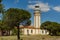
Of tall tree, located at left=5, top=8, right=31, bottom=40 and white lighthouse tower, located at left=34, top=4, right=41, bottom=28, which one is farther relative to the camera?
white lighthouse tower, located at left=34, top=4, right=41, bottom=28

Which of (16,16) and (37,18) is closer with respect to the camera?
(16,16)

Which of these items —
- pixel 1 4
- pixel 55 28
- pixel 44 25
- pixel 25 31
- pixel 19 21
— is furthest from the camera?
pixel 25 31

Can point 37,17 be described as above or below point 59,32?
above

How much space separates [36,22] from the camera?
344 feet

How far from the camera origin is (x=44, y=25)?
250 ft

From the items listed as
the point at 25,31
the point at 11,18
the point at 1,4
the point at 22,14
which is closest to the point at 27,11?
the point at 22,14

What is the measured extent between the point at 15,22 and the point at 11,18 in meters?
1.35

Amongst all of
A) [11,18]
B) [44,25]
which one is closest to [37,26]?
[44,25]

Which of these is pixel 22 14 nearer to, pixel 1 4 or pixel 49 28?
pixel 1 4

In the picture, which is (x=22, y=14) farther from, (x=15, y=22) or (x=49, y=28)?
(x=49, y=28)

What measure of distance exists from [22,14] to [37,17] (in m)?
62.6

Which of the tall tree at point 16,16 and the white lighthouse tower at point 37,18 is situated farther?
the white lighthouse tower at point 37,18

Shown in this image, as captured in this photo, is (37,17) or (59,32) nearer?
(59,32)

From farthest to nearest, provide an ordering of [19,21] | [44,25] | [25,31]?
1. [25,31]
2. [44,25]
3. [19,21]
